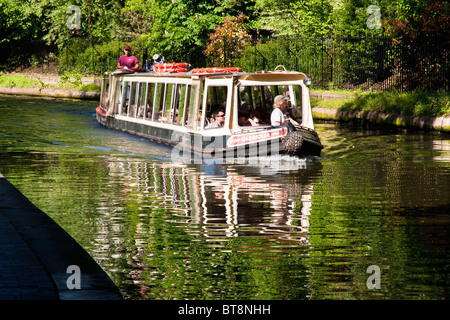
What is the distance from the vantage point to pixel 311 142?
17859mm

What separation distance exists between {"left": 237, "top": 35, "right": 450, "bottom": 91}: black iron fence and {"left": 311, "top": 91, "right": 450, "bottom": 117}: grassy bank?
4.23 ft

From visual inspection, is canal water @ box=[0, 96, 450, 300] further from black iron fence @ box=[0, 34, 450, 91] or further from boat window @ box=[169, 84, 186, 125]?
black iron fence @ box=[0, 34, 450, 91]

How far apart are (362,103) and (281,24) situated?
13.4 metres

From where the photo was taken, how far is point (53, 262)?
7.59 metres

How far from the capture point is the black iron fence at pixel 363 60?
27.8m

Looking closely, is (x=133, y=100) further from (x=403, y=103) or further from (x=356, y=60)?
(x=356, y=60)

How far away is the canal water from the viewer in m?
7.65

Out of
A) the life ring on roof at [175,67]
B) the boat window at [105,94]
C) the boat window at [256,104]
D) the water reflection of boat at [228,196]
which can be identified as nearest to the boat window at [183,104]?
the life ring on roof at [175,67]

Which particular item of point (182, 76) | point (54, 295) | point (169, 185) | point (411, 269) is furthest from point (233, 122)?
point (54, 295)

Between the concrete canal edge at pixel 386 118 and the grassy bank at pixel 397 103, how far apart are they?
0.71 feet
